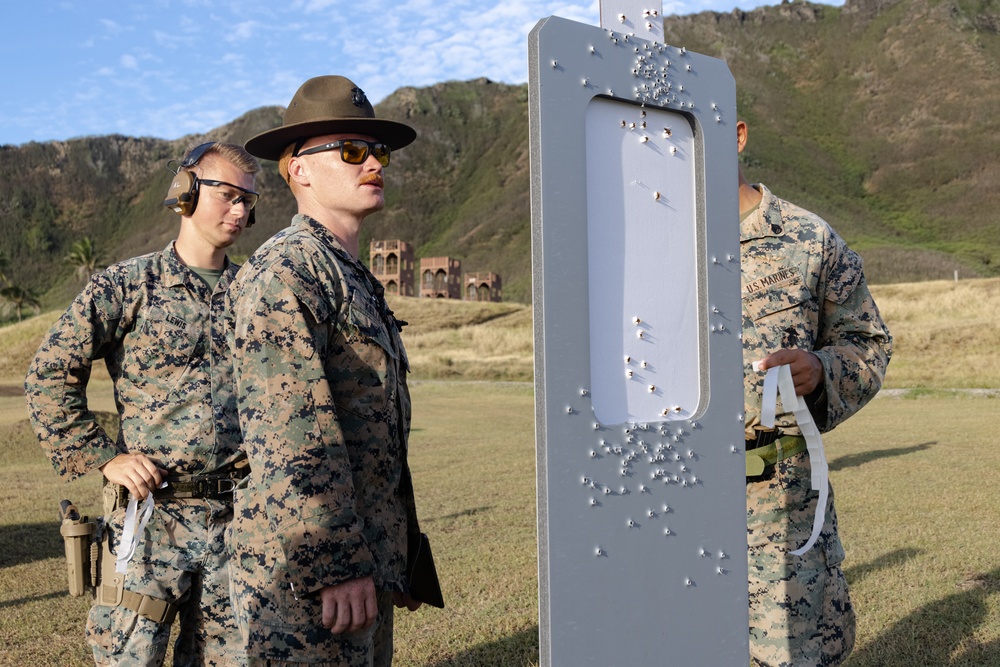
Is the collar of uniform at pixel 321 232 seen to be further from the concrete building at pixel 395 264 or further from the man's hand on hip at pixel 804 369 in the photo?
the concrete building at pixel 395 264

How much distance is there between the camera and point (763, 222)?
2.94 m

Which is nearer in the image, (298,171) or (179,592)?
(298,171)

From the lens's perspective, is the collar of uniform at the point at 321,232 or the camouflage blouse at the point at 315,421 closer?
the camouflage blouse at the point at 315,421

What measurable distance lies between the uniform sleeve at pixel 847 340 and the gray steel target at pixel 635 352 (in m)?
0.85

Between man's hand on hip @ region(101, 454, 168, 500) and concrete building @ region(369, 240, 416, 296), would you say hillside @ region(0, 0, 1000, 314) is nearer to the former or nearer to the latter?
concrete building @ region(369, 240, 416, 296)

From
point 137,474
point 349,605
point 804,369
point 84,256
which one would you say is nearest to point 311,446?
point 349,605

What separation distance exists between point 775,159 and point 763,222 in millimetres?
112556

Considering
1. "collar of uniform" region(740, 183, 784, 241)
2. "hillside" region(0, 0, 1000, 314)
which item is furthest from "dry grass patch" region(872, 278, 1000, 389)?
"hillside" region(0, 0, 1000, 314)

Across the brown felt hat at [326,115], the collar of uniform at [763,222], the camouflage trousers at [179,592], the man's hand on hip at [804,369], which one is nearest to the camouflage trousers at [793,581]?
the man's hand on hip at [804,369]

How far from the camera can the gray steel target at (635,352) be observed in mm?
1619

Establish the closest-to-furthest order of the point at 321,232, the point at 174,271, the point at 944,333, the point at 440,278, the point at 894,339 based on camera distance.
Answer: the point at 321,232, the point at 174,271, the point at 894,339, the point at 944,333, the point at 440,278

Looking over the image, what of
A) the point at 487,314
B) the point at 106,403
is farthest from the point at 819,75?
the point at 106,403

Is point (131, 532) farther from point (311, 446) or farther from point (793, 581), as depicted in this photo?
point (793, 581)

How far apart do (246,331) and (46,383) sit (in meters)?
1.68
